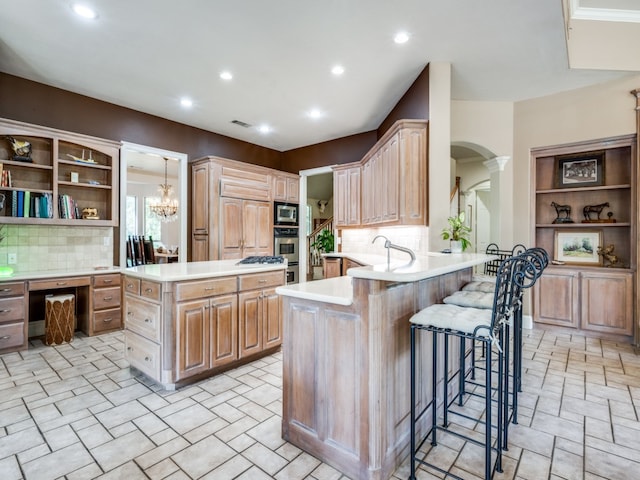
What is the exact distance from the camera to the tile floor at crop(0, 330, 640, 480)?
1.73m

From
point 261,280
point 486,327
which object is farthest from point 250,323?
point 486,327

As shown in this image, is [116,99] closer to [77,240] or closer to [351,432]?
[77,240]

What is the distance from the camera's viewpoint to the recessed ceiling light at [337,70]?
3.59 meters

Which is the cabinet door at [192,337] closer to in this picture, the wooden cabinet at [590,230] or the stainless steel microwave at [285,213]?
the stainless steel microwave at [285,213]

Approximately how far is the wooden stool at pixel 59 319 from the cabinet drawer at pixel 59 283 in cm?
16

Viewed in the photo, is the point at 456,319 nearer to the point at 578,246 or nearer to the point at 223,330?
the point at 223,330

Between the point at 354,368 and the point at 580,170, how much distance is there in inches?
179

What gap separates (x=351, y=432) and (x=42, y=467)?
1.67 metres

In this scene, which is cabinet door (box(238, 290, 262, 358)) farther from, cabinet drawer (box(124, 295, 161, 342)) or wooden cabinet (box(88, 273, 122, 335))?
wooden cabinet (box(88, 273, 122, 335))

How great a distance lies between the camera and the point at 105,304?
410 centimetres

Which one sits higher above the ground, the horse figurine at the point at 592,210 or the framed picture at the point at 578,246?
the horse figurine at the point at 592,210

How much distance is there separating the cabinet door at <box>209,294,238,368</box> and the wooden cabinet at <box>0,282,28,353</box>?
239cm

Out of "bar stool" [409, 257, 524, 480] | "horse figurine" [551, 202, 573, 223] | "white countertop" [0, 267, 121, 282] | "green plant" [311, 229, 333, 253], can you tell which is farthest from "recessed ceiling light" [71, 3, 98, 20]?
"horse figurine" [551, 202, 573, 223]

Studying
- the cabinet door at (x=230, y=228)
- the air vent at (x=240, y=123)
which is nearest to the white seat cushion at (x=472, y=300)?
the cabinet door at (x=230, y=228)
